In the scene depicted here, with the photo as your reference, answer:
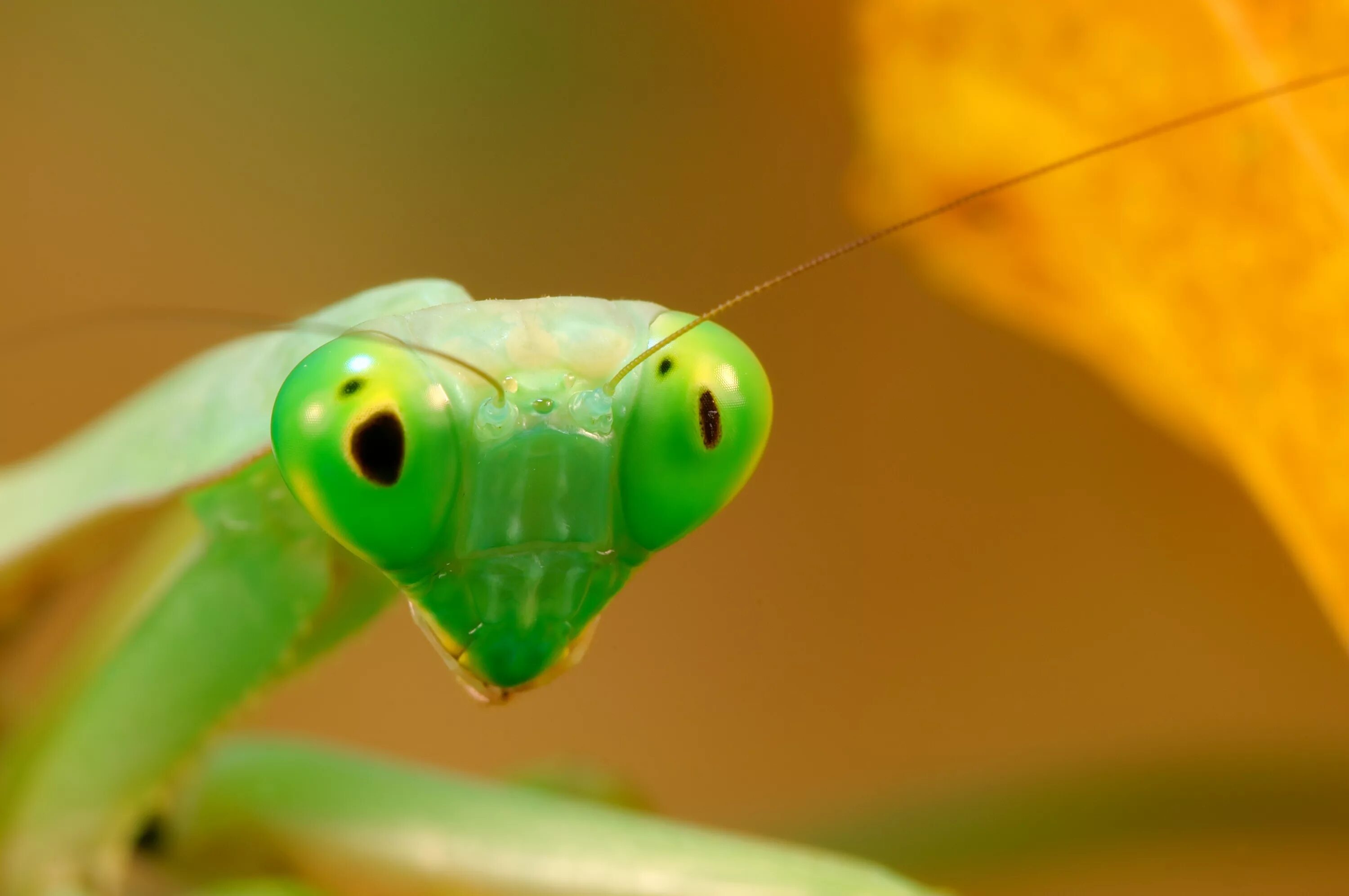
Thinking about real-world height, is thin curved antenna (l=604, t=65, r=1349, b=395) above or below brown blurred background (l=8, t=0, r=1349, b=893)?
below

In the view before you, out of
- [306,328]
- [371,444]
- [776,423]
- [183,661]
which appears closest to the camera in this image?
[371,444]

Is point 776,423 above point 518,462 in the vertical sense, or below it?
above

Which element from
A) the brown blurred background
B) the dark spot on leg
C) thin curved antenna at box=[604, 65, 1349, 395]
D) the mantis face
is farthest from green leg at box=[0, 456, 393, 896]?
the brown blurred background

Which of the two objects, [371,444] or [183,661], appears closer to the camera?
[371,444]

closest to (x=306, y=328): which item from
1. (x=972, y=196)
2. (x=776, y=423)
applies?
(x=972, y=196)

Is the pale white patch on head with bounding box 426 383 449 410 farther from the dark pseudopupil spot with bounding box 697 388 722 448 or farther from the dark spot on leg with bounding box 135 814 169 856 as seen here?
the dark spot on leg with bounding box 135 814 169 856

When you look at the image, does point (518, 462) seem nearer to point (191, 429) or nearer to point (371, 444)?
point (371, 444)

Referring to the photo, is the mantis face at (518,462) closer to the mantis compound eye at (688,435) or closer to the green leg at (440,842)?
the mantis compound eye at (688,435)

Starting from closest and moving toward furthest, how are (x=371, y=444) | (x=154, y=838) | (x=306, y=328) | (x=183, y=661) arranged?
(x=371, y=444), (x=306, y=328), (x=183, y=661), (x=154, y=838)
